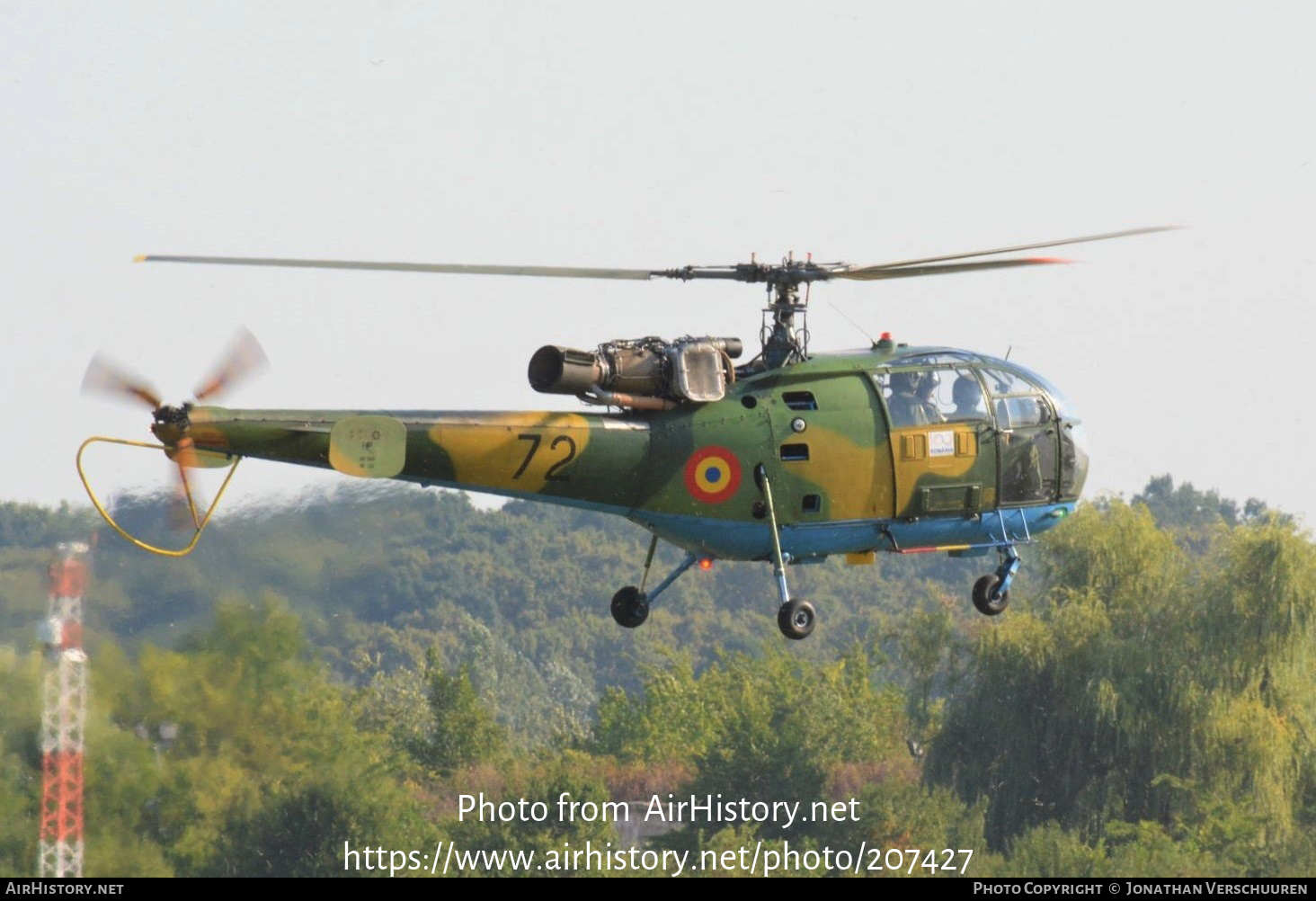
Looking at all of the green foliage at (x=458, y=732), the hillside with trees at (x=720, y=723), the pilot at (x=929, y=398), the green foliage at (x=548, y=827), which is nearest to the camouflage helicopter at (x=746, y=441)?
the pilot at (x=929, y=398)

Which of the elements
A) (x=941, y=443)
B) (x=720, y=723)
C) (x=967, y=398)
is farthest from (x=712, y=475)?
(x=720, y=723)

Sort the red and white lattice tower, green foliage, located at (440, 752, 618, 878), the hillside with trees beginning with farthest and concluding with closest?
green foliage, located at (440, 752, 618, 878), the hillside with trees, the red and white lattice tower

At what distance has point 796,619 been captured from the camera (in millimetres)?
26438

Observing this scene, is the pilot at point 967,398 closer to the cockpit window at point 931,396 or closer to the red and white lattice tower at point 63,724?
the cockpit window at point 931,396

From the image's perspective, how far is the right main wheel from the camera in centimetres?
2933

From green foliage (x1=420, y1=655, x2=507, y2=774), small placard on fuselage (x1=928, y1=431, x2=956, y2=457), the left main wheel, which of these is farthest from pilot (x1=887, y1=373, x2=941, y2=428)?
green foliage (x1=420, y1=655, x2=507, y2=774)

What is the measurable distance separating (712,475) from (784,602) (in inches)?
68.6

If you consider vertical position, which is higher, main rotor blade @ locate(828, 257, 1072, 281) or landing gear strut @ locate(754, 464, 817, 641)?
main rotor blade @ locate(828, 257, 1072, 281)

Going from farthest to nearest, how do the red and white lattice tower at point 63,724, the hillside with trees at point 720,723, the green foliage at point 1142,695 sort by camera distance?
the green foliage at point 1142,695
the hillside with trees at point 720,723
the red and white lattice tower at point 63,724

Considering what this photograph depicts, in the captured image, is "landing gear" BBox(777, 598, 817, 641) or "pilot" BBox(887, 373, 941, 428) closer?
"landing gear" BBox(777, 598, 817, 641)

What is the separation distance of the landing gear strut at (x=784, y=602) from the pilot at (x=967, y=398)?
9.21 feet

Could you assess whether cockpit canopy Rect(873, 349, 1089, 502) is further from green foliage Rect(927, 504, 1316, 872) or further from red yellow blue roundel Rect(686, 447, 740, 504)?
green foliage Rect(927, 504, 1316, 872)

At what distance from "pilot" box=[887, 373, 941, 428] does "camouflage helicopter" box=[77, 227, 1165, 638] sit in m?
0.02

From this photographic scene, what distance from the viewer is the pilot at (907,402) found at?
27453mm
